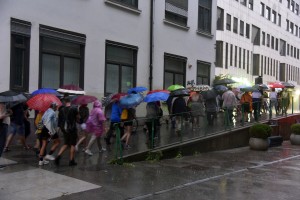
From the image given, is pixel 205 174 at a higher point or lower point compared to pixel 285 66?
lower

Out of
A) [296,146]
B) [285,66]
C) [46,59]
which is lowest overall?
[296,146]

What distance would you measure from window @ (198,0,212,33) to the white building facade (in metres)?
0.05

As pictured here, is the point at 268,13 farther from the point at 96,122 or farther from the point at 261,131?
the point at 96,122

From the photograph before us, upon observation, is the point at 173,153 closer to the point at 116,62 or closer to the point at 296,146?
the point at 116,62

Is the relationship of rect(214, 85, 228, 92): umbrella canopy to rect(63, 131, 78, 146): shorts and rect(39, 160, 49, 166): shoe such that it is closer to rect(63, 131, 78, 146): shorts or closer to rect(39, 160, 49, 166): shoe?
rect(63, 131, 78, 146): shorts

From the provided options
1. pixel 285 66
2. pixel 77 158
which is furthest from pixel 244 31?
pixel 77 158

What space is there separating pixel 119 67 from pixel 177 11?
4.78 metres

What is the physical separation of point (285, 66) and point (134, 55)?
3986 centimetres

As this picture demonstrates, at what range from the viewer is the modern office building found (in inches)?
1436

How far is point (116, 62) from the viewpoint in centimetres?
1594

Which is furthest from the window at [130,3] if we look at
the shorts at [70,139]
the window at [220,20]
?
the window at [220,20]

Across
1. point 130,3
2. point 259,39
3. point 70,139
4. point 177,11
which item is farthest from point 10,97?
point 259,39

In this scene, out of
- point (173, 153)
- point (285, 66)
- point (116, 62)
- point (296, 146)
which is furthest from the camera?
point (285, 66)

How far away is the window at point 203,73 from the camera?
21166mm
